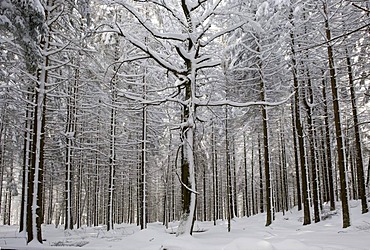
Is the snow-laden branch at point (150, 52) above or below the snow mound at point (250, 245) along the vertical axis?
above

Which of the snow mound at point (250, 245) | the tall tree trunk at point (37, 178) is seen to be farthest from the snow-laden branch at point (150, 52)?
the snow mound at point (250, 245)

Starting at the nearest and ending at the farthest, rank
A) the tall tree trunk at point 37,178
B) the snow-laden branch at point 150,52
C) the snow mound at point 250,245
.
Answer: the snow mound at point 250,245 → the snow-laden branch at point 150,52 → the tall tree trunk at point 37,178

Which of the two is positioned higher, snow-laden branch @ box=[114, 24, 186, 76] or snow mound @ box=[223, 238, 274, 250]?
snow-laden branch @ box=[114, 24, 186, 76]

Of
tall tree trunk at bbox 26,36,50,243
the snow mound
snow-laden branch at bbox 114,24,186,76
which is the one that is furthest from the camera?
tall tree trunk at bbox 26,36,50,243

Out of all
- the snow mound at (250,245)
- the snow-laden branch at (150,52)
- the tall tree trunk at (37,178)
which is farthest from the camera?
the tall tree trunk at (37,178)

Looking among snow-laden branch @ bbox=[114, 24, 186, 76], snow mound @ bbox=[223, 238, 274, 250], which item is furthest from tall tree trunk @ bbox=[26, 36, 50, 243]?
snow mound @ bbox=[223, 238, 274, 250]

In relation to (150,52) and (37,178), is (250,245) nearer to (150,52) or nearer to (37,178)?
(150,52)

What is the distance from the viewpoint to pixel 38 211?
1166 cm

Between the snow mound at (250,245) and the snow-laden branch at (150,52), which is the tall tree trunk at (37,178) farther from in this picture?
the snow mound at (250,245)

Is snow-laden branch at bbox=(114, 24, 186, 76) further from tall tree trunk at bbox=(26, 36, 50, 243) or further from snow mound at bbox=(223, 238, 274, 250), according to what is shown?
snow mound at bbox=(223, 238, 274, 250)

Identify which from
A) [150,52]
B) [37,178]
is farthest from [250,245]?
[37,178]

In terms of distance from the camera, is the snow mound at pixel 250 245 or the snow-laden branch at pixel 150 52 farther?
the snow-laden branch at pixel 150 52

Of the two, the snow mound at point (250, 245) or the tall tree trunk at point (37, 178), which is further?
the tall tree trunk at point (37, 178)

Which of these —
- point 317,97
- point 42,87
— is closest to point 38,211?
point 42,87
